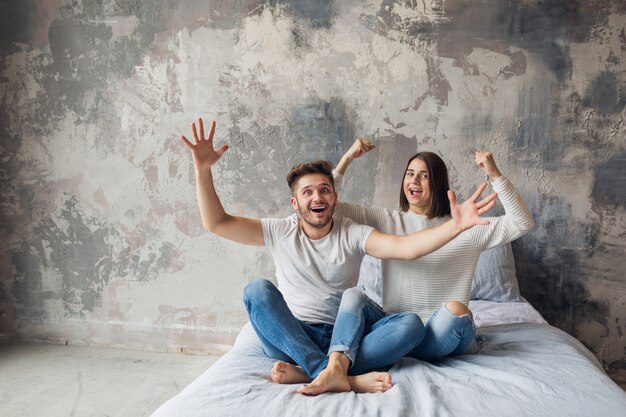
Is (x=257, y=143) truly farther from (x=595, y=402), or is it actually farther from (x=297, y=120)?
(x=595, y=402)

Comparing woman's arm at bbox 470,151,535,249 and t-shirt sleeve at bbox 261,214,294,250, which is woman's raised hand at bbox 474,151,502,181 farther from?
t-shirt sleeve at bbox 261,214,294,250

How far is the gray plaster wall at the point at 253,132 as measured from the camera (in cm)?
314

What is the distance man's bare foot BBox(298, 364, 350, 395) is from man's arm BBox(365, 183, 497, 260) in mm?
511

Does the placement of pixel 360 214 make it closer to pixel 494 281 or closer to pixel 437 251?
pixel 437 251

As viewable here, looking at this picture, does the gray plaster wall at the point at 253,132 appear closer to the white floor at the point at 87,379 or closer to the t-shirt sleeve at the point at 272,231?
the white floor at the point at 87,379

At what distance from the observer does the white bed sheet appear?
174cm

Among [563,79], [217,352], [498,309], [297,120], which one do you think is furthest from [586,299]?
[217,352]

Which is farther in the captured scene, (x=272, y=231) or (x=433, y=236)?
(x=272, y=231)

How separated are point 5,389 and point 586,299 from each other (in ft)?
10.0

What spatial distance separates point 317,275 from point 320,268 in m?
0.03

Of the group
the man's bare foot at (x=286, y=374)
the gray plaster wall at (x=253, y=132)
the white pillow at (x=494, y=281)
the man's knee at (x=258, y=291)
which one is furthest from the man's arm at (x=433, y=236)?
the gray plaster wall at (x=253, y=132)

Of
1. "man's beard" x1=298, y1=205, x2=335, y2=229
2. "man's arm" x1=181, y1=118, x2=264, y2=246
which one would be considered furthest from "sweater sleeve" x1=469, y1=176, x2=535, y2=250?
"man's arm" x1=181, y1=118, x2=264, y2=246

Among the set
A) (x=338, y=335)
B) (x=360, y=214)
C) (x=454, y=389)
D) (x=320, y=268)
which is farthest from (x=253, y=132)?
(x=454, y=389)

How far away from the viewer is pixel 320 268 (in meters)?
2.29
